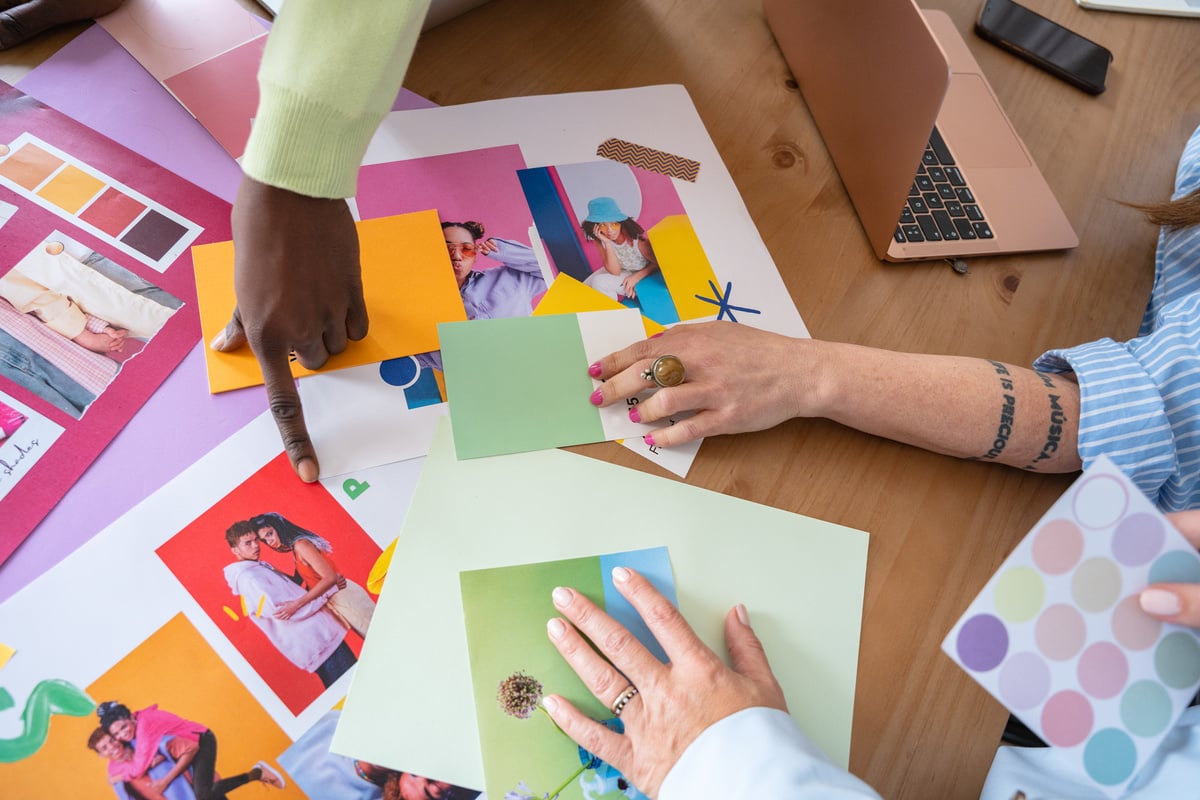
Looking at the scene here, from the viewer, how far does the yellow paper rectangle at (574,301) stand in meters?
0.85

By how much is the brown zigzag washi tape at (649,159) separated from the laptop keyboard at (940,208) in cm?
26

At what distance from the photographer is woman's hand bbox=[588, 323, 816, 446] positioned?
778 mm

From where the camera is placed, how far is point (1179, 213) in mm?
912

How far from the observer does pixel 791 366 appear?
31.8 inches

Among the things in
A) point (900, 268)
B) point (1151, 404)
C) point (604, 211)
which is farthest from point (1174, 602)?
point (604, 211)

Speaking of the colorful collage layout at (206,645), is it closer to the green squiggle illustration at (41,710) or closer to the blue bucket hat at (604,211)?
the green squiggle illustration at (41,710)

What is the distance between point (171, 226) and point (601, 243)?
45 cm

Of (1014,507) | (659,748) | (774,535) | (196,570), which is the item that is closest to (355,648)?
(196,570)

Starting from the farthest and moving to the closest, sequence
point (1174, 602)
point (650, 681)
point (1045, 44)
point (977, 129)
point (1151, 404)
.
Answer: point (1045, 44) → point (977, 129) → point (1151, 404) → point (650, 681) → point (1174, 602)

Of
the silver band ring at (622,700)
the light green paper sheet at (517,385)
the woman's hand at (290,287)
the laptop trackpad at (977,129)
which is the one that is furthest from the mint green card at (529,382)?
the laptop trackpad at (977,129)

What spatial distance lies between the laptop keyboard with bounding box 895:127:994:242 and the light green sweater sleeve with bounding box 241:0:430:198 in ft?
2.04

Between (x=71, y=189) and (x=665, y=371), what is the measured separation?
639mm

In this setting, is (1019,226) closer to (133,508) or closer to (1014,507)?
(1014,507)

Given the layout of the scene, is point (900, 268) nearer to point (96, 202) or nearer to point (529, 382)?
point (529, 382)
